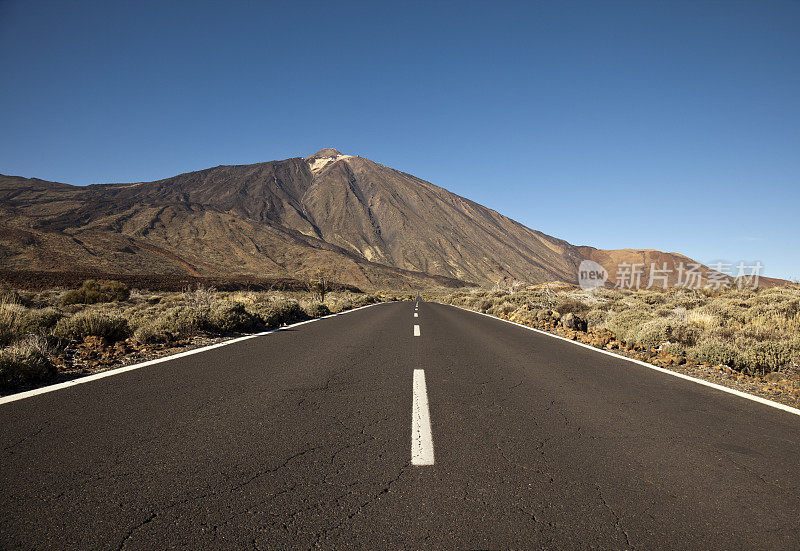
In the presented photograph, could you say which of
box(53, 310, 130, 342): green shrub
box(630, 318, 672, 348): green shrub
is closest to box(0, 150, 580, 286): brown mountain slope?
box(53, 310, 130, 342): green shrub

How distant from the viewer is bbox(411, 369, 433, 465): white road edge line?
2.89 m

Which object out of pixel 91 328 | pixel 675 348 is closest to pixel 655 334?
pixel 675 348

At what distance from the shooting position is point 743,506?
7.97 ft

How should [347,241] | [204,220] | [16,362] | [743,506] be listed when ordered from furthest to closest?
[347,241]
[204,220]
[16,362]
[743,506]

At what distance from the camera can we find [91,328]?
734 cm

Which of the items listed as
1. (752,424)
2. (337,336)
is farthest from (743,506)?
(337,336)

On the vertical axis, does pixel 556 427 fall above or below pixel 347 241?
below

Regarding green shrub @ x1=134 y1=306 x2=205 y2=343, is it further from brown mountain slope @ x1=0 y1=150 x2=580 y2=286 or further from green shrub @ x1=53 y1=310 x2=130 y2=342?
brown mountain slope @ x1=0 y1=150 x2=580 y2=286

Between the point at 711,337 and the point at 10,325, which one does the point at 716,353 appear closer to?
the point at 711,337

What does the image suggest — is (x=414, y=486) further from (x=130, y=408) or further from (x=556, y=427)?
(x=130, y=408)

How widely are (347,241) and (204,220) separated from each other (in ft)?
218

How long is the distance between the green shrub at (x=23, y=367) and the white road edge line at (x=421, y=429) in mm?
4653

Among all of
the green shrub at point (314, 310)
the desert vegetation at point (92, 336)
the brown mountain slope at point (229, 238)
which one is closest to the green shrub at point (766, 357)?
the desert vegetation at point (92, 336)

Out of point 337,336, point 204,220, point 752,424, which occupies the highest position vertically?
point 204,220
